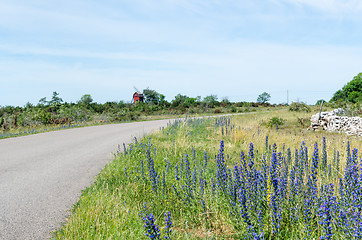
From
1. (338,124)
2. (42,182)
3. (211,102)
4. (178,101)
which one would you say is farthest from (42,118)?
(211,102)

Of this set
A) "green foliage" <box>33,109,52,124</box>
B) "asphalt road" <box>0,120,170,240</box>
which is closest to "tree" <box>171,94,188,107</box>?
"green foliage" <box>33,109,52,124</box>

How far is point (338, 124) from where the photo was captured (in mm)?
13953

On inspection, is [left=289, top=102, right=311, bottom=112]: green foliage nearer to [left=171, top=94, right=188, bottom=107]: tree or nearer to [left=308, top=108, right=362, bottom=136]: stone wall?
[left=171, top=94, right=188, bottom=107]: tree

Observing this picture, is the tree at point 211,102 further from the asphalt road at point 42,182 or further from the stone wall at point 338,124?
the asphalt road at point 42,182

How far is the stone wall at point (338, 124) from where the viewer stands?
13.0m

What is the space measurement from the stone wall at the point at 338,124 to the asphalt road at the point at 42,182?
11.2m

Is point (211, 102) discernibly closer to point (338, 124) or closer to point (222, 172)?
point (338, 124)

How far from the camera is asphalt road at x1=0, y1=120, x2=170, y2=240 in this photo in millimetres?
4062

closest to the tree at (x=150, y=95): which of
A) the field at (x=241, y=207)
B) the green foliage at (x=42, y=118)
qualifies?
the green foliage at (x=42, y=118)

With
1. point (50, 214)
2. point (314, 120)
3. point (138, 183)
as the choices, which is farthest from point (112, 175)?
point (314, 120)

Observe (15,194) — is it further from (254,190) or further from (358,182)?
(358,182)

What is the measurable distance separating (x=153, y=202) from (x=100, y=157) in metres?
4.36

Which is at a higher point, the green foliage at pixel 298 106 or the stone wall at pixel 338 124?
the green foliage at pixel 298 106

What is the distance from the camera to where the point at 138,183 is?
212 inches
